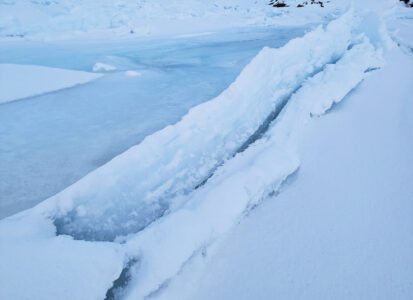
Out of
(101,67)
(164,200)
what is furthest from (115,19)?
(164,200)

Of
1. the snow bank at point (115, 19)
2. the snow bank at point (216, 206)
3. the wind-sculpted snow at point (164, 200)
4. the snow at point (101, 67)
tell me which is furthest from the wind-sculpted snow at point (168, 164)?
the snow bank at point (115, 19)

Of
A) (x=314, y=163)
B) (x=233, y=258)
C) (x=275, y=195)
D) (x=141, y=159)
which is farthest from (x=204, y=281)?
(x=314, y=163)

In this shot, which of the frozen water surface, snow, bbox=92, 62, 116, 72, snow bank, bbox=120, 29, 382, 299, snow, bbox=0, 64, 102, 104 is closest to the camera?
snow bank, bbox=120, 29, 382, 299

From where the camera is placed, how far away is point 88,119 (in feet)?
6.60

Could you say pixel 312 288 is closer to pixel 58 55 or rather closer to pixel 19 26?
pixel 58 55

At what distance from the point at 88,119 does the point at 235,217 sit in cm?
147

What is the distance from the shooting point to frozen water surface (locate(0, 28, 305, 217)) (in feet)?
4.39

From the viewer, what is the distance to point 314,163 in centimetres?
128

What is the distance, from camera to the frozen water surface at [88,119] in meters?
1.34

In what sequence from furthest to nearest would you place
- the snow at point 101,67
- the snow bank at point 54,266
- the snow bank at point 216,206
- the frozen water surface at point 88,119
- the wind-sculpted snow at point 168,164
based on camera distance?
the snow at point 101,67 < the frozen water surface at point 88,119 < the wind-sculpted snow at point 168,164 < the snow bank at point 216,206 < the snow bank at point 54,266

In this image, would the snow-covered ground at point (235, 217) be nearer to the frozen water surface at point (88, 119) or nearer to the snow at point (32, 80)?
the frozen water surface at point (88, 119)

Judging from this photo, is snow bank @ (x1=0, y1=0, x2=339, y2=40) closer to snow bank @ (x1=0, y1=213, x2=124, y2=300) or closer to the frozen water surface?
the frozen water surface

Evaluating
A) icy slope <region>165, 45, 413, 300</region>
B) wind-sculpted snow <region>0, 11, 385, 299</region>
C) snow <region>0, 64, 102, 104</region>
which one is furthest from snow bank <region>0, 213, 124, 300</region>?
snow <region>0, 64, 102, 104</region>

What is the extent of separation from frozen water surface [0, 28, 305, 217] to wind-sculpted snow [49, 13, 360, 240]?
34cm
